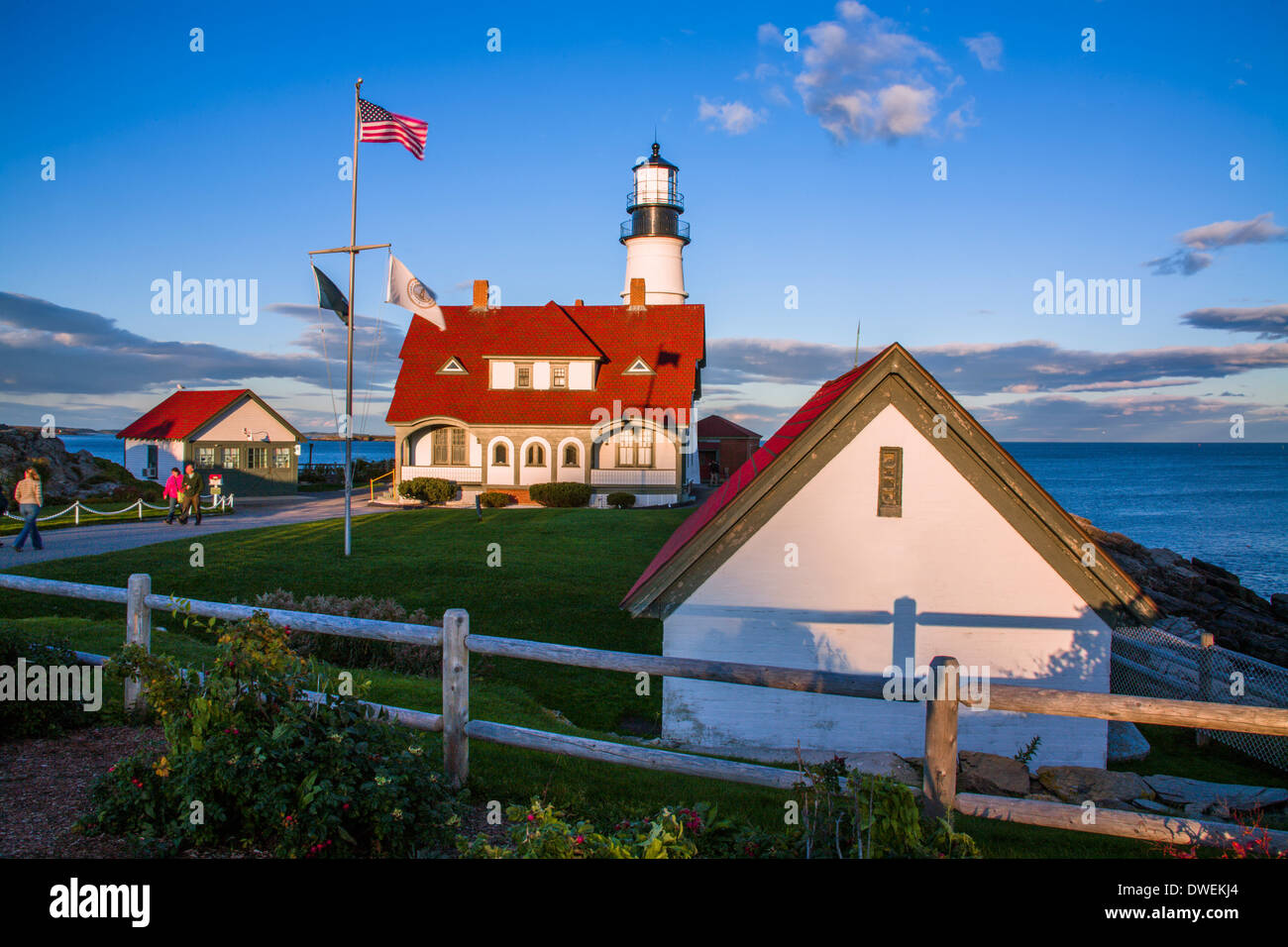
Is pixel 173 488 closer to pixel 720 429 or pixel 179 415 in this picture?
pixel 179 415

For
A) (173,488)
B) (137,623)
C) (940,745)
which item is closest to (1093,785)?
(940,745)

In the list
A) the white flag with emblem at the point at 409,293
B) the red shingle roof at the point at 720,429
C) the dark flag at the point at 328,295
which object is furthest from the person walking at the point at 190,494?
the red shingle roof at the point at 720,429

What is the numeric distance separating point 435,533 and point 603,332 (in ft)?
64.7

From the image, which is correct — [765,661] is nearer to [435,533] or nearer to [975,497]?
[975,497]

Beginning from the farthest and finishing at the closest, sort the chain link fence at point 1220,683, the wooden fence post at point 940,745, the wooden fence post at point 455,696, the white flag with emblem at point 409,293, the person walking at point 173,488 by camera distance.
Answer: the person walking at point 173,488 < the white flag with emblem at point 409,293 < the chain link fence at point 1220,683 < the wooden fence post at point 455,696 < the wooden fence post at point 940,745

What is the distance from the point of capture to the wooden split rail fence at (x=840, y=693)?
452 cm

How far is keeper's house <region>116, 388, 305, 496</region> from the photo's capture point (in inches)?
1583

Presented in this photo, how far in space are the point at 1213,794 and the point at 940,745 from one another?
15.0 ft

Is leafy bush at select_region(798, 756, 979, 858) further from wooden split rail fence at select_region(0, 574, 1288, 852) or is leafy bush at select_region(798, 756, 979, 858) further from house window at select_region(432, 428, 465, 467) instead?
house window at select_region(432, 428, 465, 467)

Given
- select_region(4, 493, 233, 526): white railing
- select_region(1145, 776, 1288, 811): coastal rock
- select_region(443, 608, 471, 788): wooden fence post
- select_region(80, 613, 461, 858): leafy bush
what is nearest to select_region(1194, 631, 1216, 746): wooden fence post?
select_region(1145, 776, 1288, 811): coastal rock

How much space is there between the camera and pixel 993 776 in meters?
7.52

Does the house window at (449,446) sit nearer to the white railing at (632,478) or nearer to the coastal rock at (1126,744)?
the white railing at (632,478)

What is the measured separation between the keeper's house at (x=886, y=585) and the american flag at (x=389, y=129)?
16.5 meters
